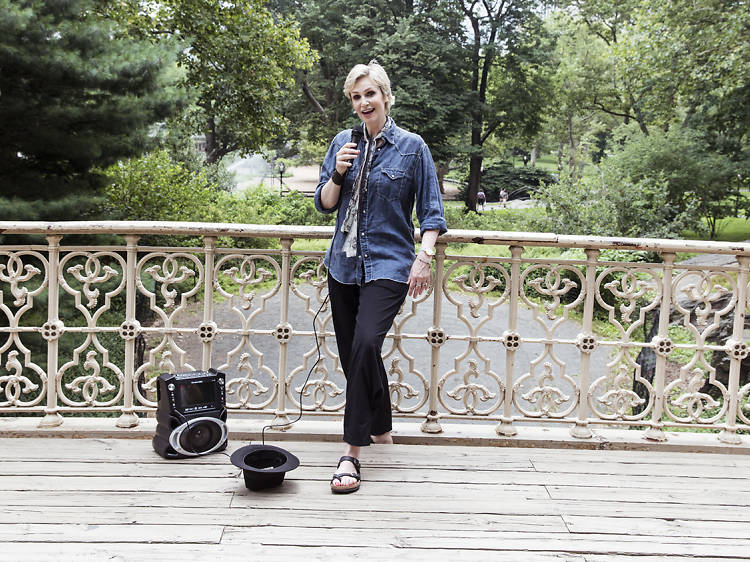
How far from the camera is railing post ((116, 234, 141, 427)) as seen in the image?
314 cm

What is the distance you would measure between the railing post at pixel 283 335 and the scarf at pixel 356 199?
1.67 feet

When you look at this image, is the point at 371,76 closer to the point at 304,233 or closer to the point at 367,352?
the point at 304,233

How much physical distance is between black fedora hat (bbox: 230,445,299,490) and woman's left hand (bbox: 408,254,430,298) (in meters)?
0.85

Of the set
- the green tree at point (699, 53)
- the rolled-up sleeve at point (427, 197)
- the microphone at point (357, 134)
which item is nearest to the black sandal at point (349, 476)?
the rolled-up sleeve at point (427, 197)

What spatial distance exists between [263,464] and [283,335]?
66cm

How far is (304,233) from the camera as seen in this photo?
317 centimetres

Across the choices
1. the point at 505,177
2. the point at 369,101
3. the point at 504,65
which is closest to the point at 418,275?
the point at 369,101

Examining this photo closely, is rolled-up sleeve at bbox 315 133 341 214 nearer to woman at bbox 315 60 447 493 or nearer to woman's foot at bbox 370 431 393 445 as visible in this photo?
woman at bbox 315 60 447 493

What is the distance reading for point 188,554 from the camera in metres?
2.12

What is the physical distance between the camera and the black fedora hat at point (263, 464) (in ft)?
8.42

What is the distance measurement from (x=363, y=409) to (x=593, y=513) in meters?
0.97

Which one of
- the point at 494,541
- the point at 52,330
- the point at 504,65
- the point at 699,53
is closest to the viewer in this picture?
the point at 494,541

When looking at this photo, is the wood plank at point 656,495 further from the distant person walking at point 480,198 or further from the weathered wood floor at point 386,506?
the distant person walking at point 480,198

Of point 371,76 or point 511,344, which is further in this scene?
point 511,344
